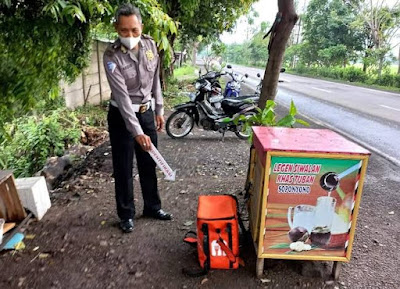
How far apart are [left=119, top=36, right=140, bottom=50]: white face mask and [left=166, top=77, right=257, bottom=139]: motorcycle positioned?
3.75 metres

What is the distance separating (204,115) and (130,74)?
384cm

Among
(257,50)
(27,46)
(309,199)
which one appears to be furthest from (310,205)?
(257,50)

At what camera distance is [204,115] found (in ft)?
21.4

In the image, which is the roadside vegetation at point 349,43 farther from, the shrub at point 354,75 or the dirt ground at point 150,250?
the dirt ground at point 150,250

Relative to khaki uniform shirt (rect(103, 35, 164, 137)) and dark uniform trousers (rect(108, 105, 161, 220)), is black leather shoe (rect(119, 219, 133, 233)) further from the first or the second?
khaki uniform shirt (rect(103, 35, 164, 137))

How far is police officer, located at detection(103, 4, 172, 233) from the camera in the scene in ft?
8.77

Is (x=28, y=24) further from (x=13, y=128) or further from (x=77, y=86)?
(x=77, y=86)

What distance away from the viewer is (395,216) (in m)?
3.54

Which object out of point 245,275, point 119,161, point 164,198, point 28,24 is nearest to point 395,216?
point 245,275

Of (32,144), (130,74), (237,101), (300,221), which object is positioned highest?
(130,74)

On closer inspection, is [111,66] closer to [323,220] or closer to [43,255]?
[43,255]

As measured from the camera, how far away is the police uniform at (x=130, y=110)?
2.69 m

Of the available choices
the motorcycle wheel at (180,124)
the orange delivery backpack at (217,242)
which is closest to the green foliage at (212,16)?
the motorcycle wheel at (180,124)

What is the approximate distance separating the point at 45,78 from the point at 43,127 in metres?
2.74
